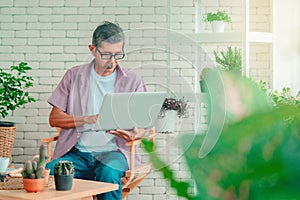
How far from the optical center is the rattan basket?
3.92 metres

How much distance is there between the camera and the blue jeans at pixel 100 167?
3.22 meters

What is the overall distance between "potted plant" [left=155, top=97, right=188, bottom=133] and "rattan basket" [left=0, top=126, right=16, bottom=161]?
8.13 feet

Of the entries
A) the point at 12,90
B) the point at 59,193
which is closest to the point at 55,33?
the point at 12,90

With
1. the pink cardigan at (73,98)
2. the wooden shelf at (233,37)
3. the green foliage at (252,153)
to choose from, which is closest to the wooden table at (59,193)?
the pink cardigan at (73,98)

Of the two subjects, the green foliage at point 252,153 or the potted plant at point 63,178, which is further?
the potted plant at point 63,178

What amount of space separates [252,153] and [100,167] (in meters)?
3.11

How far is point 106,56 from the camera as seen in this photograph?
3273 mm

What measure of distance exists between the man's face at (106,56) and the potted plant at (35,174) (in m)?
0.79

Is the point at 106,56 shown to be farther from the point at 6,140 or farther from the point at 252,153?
the point at 252,153

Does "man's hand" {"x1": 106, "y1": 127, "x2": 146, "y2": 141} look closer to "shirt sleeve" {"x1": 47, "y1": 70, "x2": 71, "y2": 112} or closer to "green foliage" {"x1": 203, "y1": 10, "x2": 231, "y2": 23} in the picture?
"shirt sleeve" {"x1": 47, "y1": 70, "x2": 71, "y2": 112}

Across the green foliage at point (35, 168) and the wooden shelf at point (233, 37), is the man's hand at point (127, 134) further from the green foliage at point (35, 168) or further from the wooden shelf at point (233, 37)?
the wooden shelf at point (233, 37)

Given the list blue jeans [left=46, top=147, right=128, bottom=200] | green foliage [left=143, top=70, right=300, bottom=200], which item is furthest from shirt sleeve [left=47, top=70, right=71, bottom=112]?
green foliage [left=143, top=70, right=300, bottom=200]

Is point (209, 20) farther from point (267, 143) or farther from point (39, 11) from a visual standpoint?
point (267, 143)

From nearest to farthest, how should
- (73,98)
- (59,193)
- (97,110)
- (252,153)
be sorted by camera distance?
1. (252,153)
2. (59,193)
3. (97,110)
4. (73,98)
